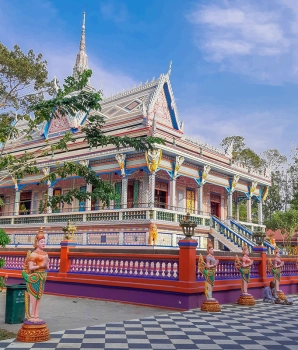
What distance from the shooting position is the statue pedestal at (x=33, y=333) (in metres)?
5.75

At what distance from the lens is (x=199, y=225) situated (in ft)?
61.9

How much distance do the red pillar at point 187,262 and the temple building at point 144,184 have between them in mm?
→ 6782

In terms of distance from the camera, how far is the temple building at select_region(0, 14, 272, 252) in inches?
677

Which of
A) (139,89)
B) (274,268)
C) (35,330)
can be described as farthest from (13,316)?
(139,89)

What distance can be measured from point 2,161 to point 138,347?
4.04 m

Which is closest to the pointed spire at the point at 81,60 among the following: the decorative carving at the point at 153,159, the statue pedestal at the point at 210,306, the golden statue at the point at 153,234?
the decorative carving at the point at 153,159

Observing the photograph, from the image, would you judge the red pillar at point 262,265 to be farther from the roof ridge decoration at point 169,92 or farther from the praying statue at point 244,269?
the roof ridge decoration at point 169,92

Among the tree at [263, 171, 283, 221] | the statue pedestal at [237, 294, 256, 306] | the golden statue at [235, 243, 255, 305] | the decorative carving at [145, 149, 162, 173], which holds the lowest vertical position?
the statue pedestal at [237, 294, 256, 306]

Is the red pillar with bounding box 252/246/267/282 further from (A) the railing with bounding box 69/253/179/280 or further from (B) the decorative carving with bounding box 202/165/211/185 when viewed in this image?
(B) the decorative carving with bounding box 202/165/211/185

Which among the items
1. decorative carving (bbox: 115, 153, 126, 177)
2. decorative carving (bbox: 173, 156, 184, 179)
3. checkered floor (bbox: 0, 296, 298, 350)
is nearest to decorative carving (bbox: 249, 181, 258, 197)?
decorative carving (bbox: 173, 156, 184, 179)

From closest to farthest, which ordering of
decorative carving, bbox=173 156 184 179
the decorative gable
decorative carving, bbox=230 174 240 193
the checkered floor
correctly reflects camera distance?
the checkered floor, decorative carving, bbox=173 156 184 179, the decorative gable, decorative carving, bbox=230 174 240 193

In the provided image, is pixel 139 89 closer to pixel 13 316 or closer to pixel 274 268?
pixel 274 268

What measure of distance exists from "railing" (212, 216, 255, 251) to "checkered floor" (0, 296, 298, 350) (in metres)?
9.18

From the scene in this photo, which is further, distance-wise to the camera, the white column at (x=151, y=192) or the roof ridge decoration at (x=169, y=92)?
the roof ridge decoration at (x=169, y=92)
